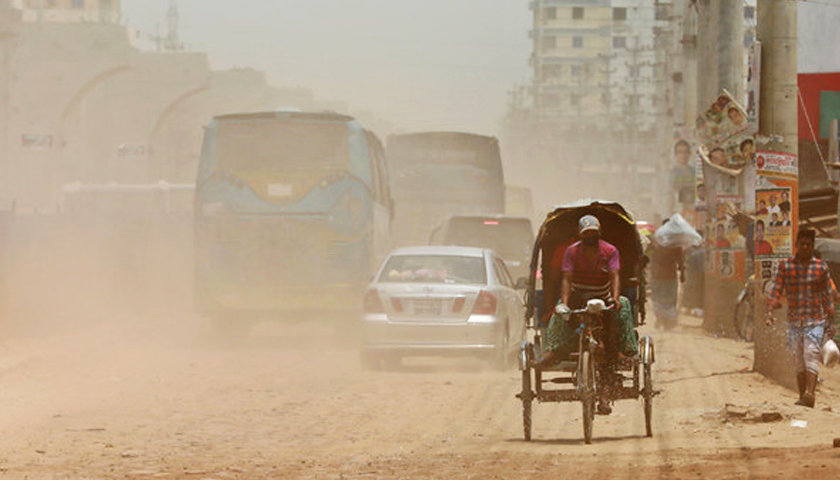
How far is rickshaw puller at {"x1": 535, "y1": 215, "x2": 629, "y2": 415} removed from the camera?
12078 mm

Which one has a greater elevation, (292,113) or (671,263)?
(292,113)

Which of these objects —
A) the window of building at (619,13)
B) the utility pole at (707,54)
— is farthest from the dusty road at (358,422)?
the window of building at (619,13)

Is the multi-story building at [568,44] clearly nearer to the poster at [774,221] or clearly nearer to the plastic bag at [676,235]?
the plastic bag at [676,235]

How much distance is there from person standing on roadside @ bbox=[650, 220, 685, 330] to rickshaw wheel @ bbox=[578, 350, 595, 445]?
50.5 ft

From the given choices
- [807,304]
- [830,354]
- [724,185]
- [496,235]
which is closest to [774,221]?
[807,304]

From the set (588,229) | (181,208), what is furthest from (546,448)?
(181,208)

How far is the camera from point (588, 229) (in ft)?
39.5

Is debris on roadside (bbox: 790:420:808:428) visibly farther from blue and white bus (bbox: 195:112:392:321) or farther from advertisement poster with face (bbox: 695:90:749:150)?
blue and white bus (bbox: 195:112:392:321)

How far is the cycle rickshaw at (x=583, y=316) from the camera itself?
11.7 m

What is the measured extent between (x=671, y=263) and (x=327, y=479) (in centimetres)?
1794

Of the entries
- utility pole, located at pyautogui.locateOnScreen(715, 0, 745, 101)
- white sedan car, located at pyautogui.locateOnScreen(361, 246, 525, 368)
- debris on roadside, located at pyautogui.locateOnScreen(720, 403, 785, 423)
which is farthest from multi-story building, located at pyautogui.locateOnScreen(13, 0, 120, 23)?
debris on roadside, located at pyautogui.locateOnScreen(720, 403, 785, 423)

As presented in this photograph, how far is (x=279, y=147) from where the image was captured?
2434 cm

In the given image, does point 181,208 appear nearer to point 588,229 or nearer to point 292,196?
point 292,196

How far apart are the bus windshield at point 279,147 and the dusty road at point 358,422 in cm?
331
